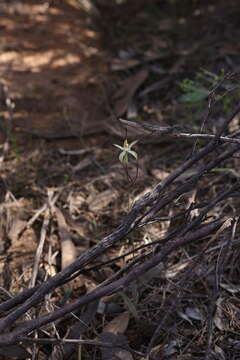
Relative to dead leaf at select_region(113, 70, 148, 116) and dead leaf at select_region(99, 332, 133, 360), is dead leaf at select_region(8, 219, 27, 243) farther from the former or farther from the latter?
dead leaf at select_region(113, 70, 148, 116)

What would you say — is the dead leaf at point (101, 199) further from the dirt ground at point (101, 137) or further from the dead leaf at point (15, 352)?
the dead leaf at point (15, 352)

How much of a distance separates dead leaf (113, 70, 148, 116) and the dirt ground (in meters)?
0.01

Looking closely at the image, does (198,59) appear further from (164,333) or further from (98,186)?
(164,333)

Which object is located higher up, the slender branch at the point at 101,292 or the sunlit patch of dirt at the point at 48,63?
the slender branch at the point at 101,292

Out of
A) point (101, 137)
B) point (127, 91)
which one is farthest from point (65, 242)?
point (127, 91)

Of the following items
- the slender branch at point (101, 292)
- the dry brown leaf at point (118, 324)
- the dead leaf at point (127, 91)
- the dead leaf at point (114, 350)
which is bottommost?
the dry brown leaf at point (118, 324)

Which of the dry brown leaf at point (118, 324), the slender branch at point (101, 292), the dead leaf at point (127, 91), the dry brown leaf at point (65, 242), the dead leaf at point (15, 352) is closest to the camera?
the slender branch at point (101, 292)

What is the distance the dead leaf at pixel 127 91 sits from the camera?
3.19 m

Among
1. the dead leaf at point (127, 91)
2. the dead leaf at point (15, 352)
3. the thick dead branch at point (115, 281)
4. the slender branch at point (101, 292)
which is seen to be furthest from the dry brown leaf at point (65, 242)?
the dead leaf at point (127, 91)

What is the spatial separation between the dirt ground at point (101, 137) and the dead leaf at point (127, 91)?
1 centimetres

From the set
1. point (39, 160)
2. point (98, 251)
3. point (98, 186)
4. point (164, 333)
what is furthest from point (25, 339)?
point (39, 160)

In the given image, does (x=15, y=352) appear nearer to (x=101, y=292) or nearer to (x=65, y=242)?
(x=101, y=292)

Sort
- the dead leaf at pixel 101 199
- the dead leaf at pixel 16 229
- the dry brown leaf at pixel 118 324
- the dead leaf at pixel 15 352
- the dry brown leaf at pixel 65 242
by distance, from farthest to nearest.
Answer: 1. the dead leaf at pixel 101 199
2. the dead leaf at pixel 16 229
3. the dry brown leaf at pixel 65 242
4. the dry brown leaf at pixel 118 324
5. the dead leaf at pixel 15 352

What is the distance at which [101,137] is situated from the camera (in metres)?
2.96
